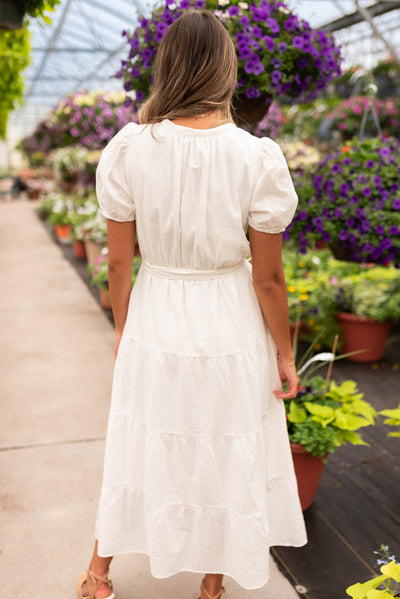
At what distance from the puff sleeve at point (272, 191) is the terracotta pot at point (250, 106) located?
2.73ft

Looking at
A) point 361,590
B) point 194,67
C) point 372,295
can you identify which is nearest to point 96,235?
point 372,295

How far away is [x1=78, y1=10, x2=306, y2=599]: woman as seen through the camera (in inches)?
49.3

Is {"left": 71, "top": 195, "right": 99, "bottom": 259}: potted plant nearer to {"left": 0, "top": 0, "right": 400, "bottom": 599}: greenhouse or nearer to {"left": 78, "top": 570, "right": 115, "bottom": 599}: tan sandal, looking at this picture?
{"left": 0, "top": 0, "right": 400, "bottom": 599}: greenhouse

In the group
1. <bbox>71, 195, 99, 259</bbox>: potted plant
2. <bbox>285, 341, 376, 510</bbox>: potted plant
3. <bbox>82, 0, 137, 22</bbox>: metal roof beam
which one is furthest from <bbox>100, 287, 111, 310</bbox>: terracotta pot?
<bbox>82, 0, 137, 22</bbox>: metal roof beam

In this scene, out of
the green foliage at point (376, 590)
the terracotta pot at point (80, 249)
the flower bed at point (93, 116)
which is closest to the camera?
the green foliage at point (376, 590)

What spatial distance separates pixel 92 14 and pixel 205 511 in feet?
47.8

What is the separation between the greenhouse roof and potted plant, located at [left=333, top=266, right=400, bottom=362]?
202 cm

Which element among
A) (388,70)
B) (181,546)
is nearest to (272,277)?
(181,546)

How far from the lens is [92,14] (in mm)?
13461

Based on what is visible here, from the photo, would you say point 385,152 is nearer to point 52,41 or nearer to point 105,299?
point 105,299

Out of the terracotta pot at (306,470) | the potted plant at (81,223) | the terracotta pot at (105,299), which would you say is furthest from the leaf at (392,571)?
the potted plant at (81,223)

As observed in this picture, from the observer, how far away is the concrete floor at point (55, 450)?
1776 mm

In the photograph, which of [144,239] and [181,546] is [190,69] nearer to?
[144,239]

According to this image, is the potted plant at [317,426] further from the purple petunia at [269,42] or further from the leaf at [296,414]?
the purple petunia at [269,42]
